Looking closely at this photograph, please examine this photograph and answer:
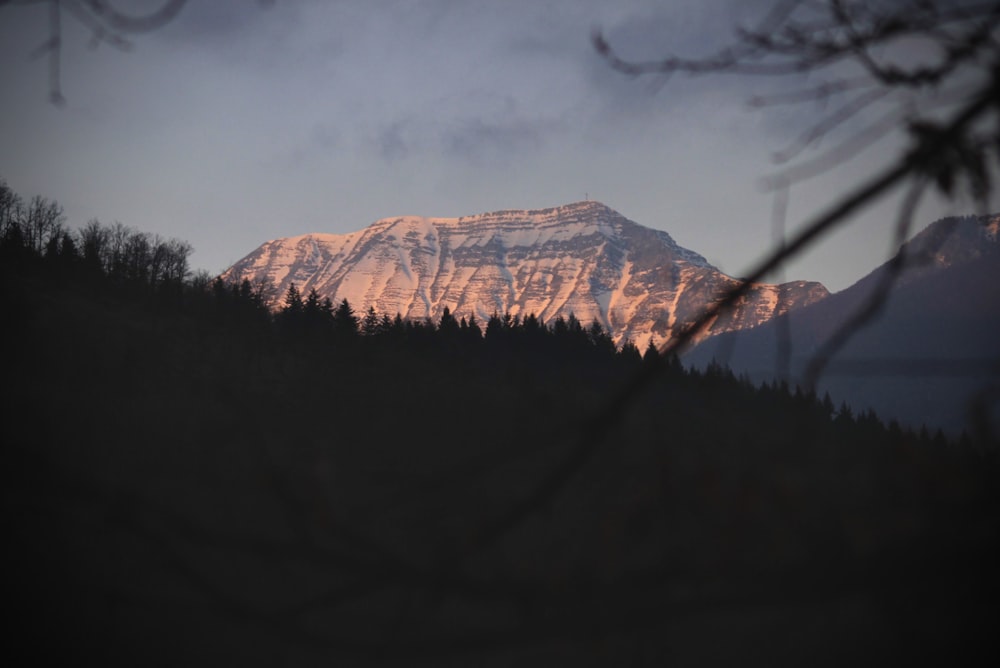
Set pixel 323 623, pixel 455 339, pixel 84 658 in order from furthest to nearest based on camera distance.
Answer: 1. pixel 455 339
2. pixel 84 658
3. pixel 323 623

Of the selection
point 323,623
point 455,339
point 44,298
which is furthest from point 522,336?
point 323,623

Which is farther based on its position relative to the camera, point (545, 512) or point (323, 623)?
point (323, 623)

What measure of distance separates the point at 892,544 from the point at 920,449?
0.80ft

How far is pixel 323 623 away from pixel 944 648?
1360mm

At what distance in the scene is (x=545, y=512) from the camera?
54.6 inches

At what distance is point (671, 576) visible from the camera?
4.63 feet

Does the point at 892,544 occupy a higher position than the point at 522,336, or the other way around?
the point at 522,336

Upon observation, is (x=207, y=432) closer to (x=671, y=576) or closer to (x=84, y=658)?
(x=671, y=576)

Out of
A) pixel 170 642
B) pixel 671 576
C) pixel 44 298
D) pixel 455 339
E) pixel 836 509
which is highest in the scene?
pixel 44 298

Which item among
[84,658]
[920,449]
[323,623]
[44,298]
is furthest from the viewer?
[44,298]

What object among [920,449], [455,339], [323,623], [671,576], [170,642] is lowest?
[170,642]

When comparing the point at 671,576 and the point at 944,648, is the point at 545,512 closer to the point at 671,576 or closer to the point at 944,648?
the point at 671,576

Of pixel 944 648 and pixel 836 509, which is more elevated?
pixel 836 509

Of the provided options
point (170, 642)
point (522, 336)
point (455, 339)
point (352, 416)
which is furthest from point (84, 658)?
point (522, 336)
